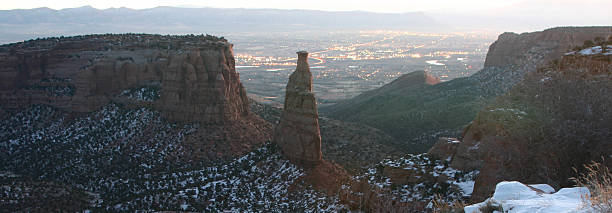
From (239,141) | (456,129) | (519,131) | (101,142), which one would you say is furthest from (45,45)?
(519,131)

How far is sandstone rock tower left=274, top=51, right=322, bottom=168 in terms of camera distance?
96.4ft

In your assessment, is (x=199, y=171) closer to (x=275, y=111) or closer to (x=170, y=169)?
(x=170, y=169)

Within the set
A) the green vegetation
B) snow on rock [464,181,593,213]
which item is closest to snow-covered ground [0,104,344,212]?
snow on rock [464,181,593,213]

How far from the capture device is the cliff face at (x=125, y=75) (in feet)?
127

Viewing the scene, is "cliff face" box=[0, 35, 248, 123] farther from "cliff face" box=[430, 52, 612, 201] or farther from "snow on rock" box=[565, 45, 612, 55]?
"snow on rock" box=[565, 45, 612, 55]

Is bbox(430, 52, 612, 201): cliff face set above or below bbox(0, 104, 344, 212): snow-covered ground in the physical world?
above

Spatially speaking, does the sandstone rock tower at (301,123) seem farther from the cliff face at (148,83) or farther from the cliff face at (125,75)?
the cliff face at (125,75)

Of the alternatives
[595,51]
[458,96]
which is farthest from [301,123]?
[458,96]

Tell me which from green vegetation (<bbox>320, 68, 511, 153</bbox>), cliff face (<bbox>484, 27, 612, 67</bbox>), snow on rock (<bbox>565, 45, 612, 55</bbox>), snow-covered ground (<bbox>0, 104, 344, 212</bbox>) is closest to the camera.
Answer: snow on rock (<bbox>565, 45, 612, 55</bbox>)

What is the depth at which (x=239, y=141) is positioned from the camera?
3750 centimetres

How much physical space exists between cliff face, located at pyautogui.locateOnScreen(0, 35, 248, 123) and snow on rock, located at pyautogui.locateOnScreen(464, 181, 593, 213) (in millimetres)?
29999

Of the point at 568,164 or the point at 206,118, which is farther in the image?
the point at 206,118

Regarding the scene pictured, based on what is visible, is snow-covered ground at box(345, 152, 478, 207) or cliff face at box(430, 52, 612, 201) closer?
cliff face at box(430, 52, 612, 201)

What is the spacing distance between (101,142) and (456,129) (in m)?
31.4
